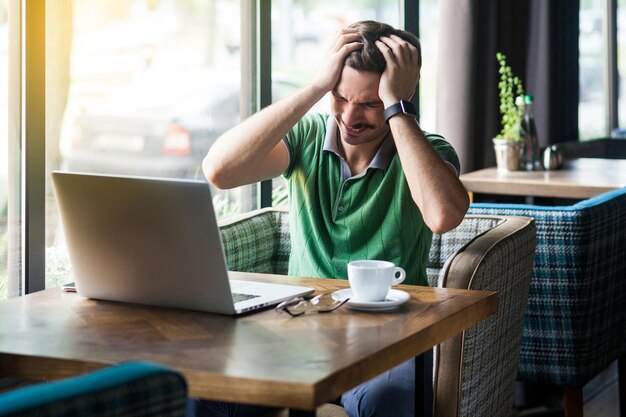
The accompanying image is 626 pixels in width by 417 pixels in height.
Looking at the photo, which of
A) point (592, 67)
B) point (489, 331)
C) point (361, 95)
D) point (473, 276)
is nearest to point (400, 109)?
point (361, 95)

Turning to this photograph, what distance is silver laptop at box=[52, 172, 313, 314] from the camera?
1.71 m

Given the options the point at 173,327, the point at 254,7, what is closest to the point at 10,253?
the point at 173,327

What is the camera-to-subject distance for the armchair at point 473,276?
218cm

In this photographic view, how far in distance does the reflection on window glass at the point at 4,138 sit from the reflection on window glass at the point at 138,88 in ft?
0.37

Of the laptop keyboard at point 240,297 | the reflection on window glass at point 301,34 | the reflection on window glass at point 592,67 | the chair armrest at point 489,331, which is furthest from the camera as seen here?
the reflection on window glass at point 592,67

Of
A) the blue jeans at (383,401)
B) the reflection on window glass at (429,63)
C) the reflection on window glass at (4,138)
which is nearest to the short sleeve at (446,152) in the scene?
the blue jeans at (383,401)

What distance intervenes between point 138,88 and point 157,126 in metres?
0.14

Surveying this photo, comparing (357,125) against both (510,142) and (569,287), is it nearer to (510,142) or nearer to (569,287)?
(569,287)

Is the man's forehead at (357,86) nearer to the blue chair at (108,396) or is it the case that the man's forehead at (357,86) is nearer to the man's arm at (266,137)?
the man's arm at (266,137)

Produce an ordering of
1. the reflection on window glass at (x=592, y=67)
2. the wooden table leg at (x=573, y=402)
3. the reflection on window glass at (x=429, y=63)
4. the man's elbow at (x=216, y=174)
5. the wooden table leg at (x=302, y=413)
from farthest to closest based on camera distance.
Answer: the reflection on window glass at (x=592, y=67)
the reflection on window glass at (x=429, y=63)
the wooden table leg at (x=573, y=402)
the man's elbow at (x=216, y=174)
the wooden table leg at (x=302, y=413)

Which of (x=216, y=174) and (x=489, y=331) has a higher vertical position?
(x=216, y=174)

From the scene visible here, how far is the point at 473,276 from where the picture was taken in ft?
7.20

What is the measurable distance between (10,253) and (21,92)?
0.39 m

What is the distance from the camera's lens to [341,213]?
2.39 m
